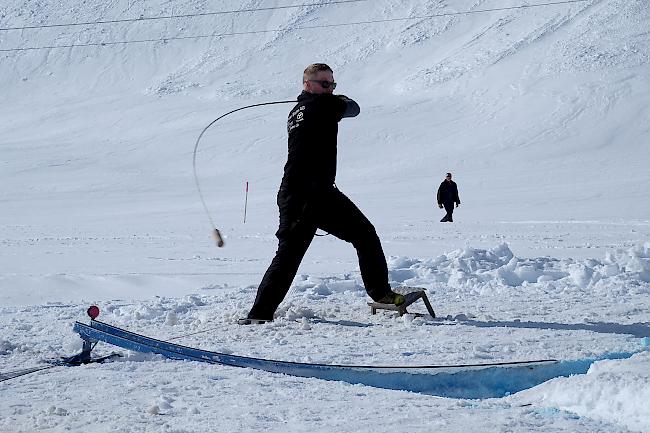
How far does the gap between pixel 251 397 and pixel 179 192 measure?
32541mm

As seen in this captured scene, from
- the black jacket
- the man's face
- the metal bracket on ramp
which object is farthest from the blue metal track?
the man's face

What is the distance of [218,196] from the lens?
106 ft

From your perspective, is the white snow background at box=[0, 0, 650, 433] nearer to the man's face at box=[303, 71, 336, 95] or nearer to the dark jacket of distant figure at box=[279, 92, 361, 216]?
the dark jacket of distant figure at box=[279, 92, 361, 216]

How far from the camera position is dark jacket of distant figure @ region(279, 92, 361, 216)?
4.59 m

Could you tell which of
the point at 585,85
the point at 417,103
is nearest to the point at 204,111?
the point at 417,103

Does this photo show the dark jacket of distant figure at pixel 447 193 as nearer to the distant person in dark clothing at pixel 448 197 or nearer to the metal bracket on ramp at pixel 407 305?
the distant person in dark clothing at pixel 448 197

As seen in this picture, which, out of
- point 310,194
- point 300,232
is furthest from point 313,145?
point 300,232

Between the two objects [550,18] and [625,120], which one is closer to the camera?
[625,120]

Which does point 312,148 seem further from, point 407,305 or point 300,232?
point 407,305

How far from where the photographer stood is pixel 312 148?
15.1 ft

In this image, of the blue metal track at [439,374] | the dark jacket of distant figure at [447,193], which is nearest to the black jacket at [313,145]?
the blue metal track at [439,374]

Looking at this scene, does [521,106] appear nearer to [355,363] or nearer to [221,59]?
[221,59]

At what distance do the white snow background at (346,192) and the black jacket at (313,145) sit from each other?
32.8 inches

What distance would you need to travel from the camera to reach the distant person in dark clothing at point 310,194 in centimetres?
459
